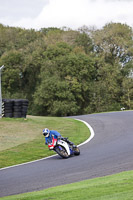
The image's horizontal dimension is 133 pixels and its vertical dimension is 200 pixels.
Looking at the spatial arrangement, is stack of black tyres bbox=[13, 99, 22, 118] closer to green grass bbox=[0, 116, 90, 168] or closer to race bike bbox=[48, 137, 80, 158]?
green grass bbox=[0, 116, 90, 168]

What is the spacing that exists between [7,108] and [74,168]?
1544 cm

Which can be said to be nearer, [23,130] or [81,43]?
[23,130]

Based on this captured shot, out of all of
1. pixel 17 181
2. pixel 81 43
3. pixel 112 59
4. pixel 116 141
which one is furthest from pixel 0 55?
pixel 17 181

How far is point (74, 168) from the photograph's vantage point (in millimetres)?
11594

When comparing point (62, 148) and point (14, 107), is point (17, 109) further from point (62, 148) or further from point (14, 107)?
point (62, 148)

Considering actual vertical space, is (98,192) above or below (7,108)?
below

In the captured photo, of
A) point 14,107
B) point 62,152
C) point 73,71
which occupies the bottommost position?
point 62,152

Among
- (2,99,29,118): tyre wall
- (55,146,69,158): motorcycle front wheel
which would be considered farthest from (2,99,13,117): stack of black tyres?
(55,146,69,158): motorcycle front wheel

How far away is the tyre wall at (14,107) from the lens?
2600 cm

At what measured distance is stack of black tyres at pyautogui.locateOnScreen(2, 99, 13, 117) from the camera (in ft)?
85.3

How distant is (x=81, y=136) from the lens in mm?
19328

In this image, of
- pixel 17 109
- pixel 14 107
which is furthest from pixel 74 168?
pixel 14 107

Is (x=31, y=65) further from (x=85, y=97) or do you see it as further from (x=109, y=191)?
(x=109, y=191)

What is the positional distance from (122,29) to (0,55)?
836 inches
